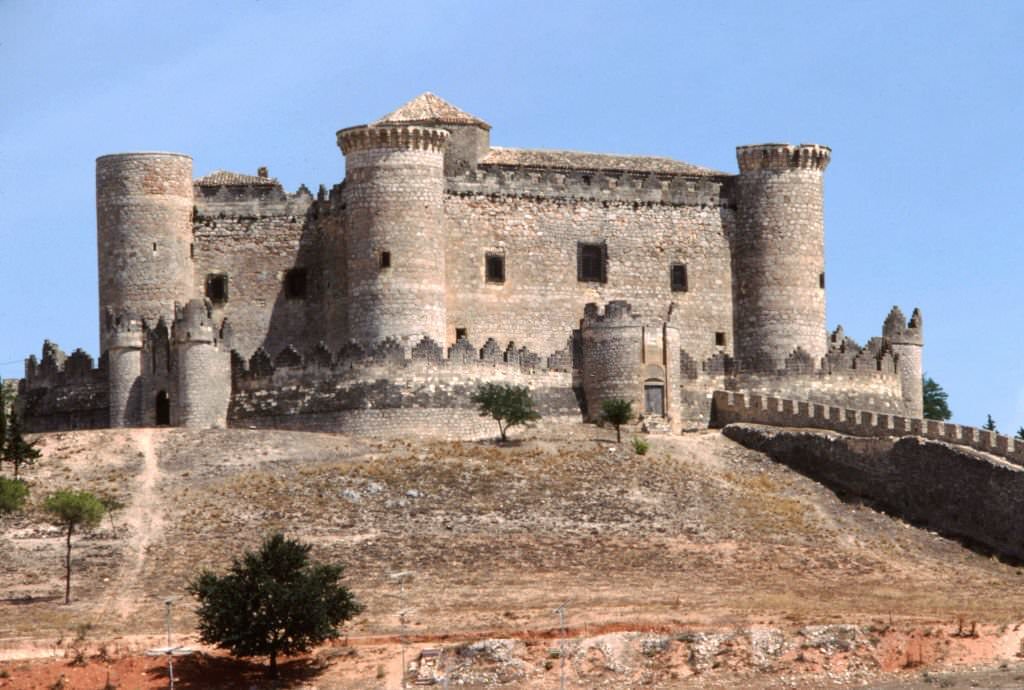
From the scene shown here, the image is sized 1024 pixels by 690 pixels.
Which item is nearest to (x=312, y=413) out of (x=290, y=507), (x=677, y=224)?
(x=290, y=507)

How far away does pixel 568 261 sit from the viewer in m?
81.4

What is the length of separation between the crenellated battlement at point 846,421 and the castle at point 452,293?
3.23ft

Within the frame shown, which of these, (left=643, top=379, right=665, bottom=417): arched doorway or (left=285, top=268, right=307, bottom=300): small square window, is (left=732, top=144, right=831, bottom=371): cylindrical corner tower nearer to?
(left=643, top=379, right=665, bottom=417): arched doorway

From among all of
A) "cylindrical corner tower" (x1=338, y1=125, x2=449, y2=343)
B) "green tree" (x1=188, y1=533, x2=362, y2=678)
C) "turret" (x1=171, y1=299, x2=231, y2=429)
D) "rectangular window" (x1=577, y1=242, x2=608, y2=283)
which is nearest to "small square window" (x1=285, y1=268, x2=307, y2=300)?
"cylindrical corner tower" (x1=338, y1=125, x2=449, y2=343)

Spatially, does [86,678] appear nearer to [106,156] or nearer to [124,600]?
[124,600]

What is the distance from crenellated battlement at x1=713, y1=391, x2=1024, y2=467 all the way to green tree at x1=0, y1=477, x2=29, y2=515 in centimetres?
2213

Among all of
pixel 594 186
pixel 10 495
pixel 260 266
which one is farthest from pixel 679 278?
pixel 10 495

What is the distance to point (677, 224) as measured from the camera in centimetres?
8288

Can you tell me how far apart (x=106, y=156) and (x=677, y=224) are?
17047mm

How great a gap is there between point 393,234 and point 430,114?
5.87 meters

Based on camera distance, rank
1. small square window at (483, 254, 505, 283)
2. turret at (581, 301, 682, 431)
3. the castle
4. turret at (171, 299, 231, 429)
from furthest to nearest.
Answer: small square window at (483, 254, 505, 283) → turret at (581, 301, 682, 431) → the castle → turret at (171, 299, 231, 429)

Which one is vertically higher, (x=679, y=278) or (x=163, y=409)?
(x=679, y=278)

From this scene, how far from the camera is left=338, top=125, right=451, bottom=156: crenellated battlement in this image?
3066 inches

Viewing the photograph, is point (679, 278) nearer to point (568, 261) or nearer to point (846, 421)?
point (568, 261)
